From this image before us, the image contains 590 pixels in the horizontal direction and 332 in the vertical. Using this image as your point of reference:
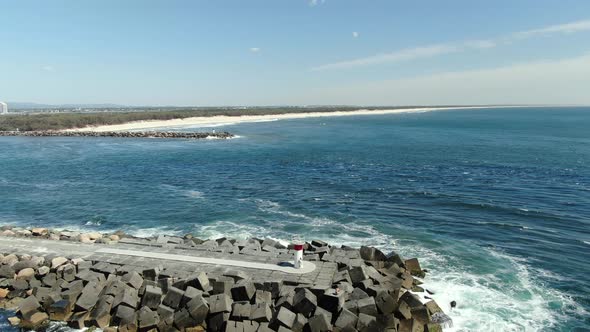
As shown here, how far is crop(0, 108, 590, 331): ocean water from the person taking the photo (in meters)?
19.1

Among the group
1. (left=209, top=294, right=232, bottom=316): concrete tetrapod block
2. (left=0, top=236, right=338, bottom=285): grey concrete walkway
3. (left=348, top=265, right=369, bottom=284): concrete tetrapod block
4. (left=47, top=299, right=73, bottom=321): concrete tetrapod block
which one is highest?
(left=348, top=265, right=369, bottom=284): concrete tetrapod block

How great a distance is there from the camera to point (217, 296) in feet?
52.3

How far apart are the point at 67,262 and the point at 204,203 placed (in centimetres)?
1489

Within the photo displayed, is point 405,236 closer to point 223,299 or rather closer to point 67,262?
point 223,299

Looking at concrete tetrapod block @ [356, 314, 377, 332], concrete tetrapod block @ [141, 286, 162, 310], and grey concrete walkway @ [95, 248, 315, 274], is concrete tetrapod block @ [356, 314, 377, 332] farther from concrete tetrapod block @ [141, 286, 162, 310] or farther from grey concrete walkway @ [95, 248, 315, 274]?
concrete tetrapod block @ [141, 286, 162, 310]

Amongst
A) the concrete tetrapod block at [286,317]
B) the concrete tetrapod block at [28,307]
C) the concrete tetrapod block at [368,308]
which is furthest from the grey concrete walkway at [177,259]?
the concrete tetrapod block at [28,307]

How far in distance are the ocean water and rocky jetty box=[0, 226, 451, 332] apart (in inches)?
85.4

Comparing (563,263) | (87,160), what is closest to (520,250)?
(563,263)

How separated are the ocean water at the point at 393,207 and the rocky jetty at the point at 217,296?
217cm

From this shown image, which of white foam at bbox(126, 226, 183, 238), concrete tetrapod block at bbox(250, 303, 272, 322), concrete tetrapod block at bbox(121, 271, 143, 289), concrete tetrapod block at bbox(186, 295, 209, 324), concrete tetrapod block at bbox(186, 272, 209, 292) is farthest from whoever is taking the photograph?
white foam at bbox(126, 226, 183, 238)

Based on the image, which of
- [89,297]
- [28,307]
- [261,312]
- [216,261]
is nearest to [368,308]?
[261,312]

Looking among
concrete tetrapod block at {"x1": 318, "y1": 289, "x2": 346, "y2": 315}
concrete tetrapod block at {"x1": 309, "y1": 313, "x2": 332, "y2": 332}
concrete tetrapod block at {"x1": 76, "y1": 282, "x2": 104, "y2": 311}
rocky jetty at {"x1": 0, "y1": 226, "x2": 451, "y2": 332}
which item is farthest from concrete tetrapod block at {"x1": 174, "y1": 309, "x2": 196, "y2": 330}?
concrete tetrapod block at {"x1": 318, "y1": 289, "x2": 346, "y2": 315}

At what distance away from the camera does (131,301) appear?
15.9m

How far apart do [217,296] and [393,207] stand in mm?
18913
